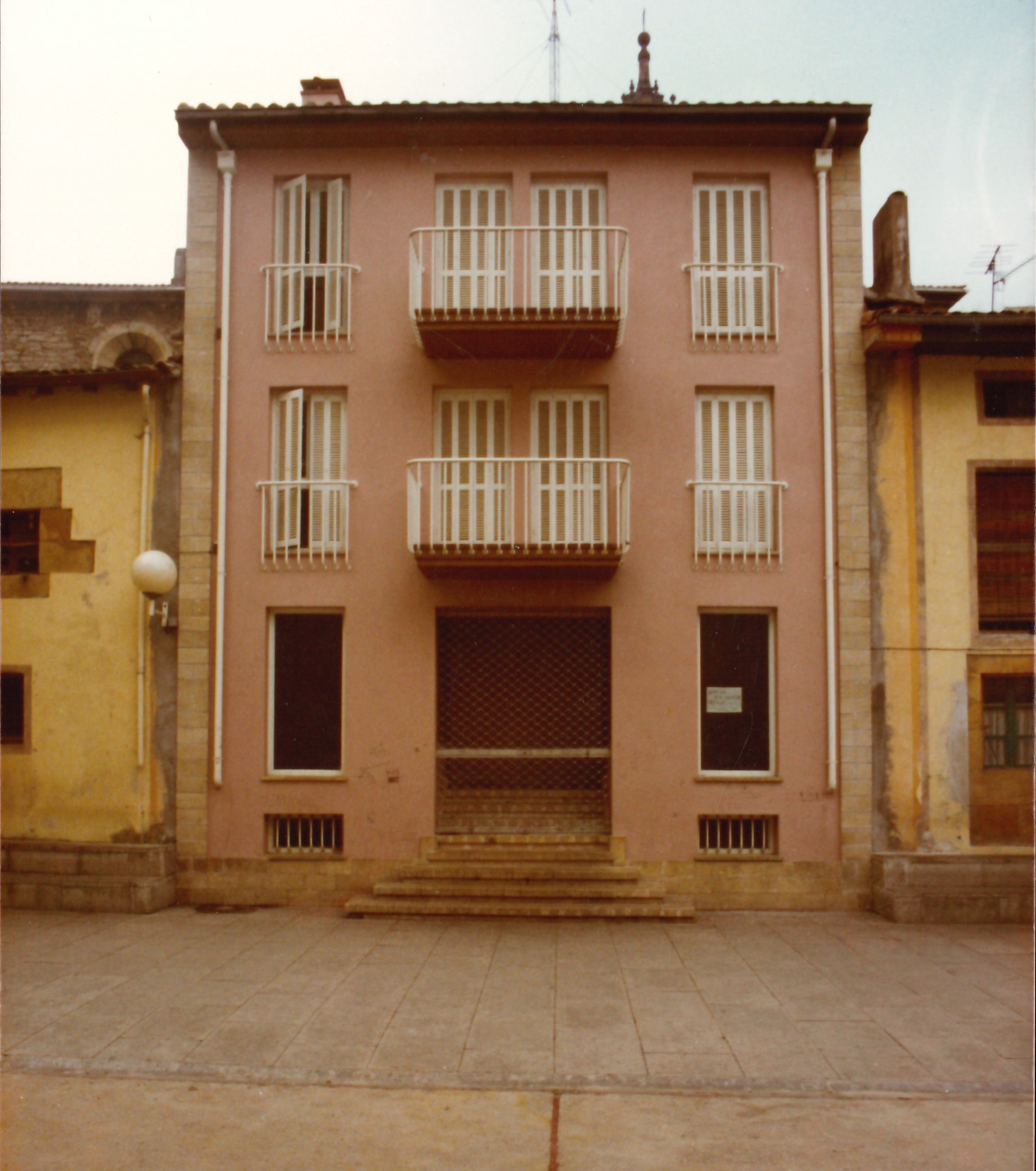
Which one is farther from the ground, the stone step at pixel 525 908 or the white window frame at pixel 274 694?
the white window frame at pixel 274 694

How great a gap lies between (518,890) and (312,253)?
8200 mm

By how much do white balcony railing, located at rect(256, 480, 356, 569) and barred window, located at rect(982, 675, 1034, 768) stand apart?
7.86m

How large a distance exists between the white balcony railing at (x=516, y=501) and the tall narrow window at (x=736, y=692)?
169cm

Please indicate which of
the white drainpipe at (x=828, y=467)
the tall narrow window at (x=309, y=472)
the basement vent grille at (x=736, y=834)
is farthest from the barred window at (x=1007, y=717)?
the tall narrow window at (x=309, y=472)

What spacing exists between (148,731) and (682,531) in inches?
272

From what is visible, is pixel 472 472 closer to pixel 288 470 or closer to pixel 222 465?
pixel 288 470

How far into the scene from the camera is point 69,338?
14.2 m

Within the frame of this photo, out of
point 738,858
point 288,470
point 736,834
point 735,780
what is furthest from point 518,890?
point 288,470

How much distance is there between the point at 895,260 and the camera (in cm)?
1248

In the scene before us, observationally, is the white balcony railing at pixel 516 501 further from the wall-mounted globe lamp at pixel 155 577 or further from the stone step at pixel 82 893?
the stone step at pixel 82 893

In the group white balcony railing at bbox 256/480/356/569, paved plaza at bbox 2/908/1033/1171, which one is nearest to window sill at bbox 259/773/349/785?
paved plaza at bbox 2/908/1033/1171

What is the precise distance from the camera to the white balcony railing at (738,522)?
1211 centimetres

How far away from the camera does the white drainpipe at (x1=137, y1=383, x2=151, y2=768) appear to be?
39.3 ft

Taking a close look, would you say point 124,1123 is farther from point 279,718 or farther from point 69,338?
point 69,338
